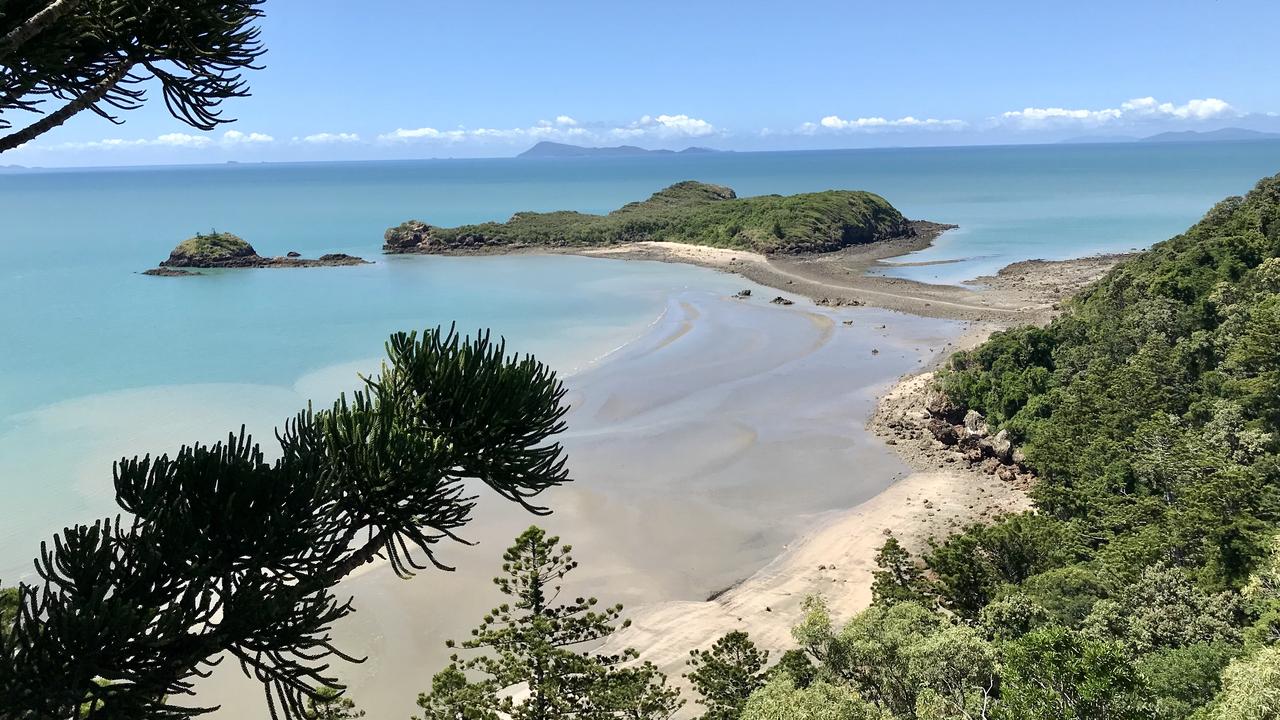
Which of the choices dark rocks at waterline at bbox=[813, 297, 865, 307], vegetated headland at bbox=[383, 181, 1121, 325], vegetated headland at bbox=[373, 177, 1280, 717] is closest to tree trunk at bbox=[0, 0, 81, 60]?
vegetated headland at bbox=[373, 177, 1280, 717]

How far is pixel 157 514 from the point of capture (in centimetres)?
371

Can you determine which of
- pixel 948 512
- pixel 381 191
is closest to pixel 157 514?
pixel 948 512

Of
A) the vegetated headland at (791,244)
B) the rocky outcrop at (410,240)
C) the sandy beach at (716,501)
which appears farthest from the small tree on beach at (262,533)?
the rocky outcrop at (410,240)

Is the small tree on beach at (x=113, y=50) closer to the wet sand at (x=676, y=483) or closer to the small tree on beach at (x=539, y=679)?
the small tree on beach at (x=539, y=679)

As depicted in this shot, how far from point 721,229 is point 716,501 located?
182ft

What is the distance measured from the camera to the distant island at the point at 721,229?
226 ft

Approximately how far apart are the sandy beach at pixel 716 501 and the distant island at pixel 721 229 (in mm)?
30622

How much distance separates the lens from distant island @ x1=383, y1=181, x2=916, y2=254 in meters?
68.9

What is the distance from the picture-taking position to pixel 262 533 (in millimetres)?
3930

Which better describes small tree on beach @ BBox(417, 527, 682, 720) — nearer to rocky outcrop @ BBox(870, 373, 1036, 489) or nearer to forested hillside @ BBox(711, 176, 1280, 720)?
forested hillside @ BBox(711, 176, 1280, 720)

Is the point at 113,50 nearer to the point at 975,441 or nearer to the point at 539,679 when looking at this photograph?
the point at 539,679

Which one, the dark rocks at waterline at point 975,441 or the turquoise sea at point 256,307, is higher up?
the turquoise sea at point 256,307

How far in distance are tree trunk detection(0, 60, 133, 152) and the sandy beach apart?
1217 cm

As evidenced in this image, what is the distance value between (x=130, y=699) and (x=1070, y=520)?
16979 mm
